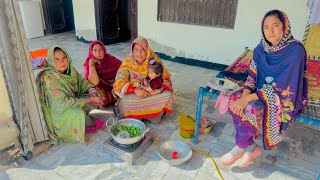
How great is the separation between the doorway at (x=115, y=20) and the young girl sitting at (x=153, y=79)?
300cm

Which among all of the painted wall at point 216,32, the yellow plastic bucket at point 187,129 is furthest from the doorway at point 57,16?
the yellow plastic bucket at point 187,129

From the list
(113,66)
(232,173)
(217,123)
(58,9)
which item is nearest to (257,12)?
(217,123)

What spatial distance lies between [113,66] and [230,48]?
1999mm

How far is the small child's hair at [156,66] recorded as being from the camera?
251 cm

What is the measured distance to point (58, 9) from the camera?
641 cm

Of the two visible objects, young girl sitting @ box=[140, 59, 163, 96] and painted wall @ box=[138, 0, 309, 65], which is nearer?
young girl sitting @ box=[140, 59, 163, 96]

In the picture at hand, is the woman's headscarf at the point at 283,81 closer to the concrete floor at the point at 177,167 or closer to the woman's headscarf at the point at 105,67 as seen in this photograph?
the concrete floor at the point at 177,167

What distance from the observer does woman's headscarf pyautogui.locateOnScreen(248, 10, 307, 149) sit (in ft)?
5.38

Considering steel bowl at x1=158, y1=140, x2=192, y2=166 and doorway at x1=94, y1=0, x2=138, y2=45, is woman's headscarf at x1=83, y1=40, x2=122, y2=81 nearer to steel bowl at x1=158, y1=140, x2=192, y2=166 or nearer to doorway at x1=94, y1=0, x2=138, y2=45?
steel bowl at x1=158, y1=140, x2=192, y2=166

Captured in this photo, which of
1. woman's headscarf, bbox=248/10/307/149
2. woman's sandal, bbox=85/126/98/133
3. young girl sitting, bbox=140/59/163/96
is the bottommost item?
woman's sandal, bbox=85/126/98/133

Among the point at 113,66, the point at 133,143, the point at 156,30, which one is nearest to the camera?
the point at 133,143

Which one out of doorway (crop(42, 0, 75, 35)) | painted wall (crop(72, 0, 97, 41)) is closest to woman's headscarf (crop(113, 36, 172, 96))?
painted wall (crop(72, 0, 97, 41))

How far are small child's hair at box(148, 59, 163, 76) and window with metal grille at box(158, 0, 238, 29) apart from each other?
181cm

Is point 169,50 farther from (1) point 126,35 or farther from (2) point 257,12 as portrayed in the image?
(1) point 126,35
